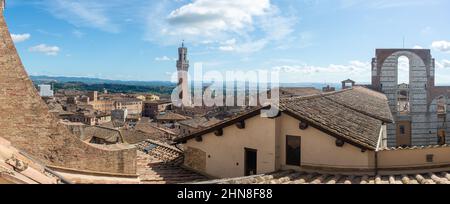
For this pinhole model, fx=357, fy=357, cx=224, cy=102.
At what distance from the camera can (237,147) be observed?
32.8ft

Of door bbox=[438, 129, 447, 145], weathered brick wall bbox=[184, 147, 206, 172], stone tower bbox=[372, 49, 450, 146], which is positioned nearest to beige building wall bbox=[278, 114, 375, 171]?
weathered brick wall bbox=[184, 147, 206, 172]

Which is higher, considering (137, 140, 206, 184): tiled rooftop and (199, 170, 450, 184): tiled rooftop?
(199, 170, 450, 184): tiled rooftop

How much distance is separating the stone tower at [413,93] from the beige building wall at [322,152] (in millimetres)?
20803

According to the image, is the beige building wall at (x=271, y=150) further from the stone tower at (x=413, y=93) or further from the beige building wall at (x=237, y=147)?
the stone tower at (x=413, y=93)

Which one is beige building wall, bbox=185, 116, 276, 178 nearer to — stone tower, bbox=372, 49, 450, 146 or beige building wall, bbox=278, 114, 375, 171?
beige building wall, bbox=278, 114, 375, 171

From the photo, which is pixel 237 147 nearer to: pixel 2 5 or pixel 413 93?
pixel 2 5

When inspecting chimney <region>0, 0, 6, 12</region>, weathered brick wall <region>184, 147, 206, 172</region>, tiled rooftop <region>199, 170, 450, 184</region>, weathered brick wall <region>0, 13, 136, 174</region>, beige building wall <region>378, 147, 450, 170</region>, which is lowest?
weathered brick wall <region>184, 147, 206, 172</region>

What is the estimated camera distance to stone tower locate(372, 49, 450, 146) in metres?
27.2

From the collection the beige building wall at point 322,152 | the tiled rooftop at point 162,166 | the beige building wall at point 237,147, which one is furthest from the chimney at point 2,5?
the beige building wall at point 322,152

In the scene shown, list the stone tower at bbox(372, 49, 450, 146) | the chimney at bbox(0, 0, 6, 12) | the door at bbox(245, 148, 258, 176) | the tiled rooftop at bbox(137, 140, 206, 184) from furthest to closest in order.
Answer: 1. the stone tower at bbox(372, 49, 450, 146)
2. the tiled rooftop at bbox(137, 140, 206, 184)
3. the door at bbox(245, 148, 258, 176)
4. the chimney at bbox(0, 0, 6, 12)

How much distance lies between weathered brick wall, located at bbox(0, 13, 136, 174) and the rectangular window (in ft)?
16.6

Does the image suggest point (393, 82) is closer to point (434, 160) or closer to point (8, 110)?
point (434, 160)

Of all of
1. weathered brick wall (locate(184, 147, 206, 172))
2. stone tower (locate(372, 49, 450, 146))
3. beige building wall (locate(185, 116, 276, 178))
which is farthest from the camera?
stone tower (locate(372, 49, 450, 146))
